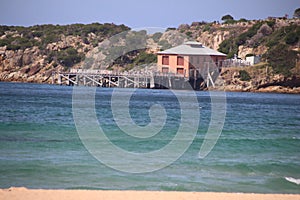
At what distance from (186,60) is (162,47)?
120ft

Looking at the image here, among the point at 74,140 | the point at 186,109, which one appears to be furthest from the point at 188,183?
the point at 186,109

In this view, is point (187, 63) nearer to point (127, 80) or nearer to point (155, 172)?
point (127, 80)

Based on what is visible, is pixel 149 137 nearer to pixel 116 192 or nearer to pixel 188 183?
pixel 188 183

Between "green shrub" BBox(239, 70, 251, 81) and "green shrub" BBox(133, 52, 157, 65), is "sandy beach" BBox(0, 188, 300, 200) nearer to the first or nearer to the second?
"green shrub" BBox(239, 70, 251, 81)

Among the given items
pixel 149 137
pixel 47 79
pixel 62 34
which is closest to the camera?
pixel 149 137

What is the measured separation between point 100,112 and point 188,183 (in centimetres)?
2648

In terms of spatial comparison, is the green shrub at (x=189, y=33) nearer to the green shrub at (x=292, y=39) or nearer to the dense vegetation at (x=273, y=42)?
the dense vegetation at (x=273, y=42)

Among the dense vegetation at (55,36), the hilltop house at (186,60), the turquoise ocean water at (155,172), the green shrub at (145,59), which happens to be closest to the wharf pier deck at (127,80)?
the hilltop house at (186,60)

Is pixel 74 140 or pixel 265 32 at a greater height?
pixel 265 32

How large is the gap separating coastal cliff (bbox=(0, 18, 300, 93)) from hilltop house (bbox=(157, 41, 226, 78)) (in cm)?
315

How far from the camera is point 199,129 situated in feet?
103

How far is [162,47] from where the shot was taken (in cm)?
12212

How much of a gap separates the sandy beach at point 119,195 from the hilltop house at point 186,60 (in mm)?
70858

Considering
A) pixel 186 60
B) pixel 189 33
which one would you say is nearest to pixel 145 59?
pixel 186 60
